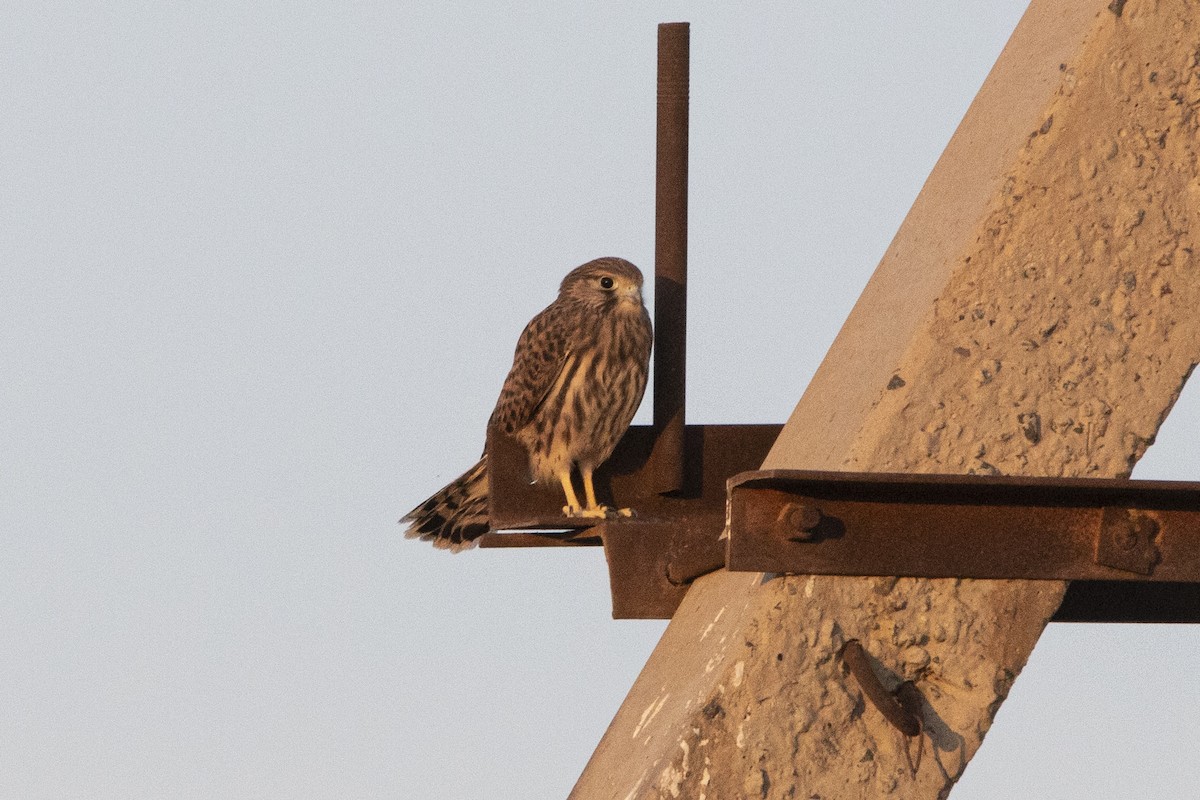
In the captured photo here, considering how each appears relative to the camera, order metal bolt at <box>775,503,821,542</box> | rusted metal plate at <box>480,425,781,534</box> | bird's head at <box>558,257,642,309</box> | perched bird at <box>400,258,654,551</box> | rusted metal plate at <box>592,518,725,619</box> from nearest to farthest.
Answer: metal bolt at <box>775,503,821,542</box>, rusted metal plate at <box>592,518,725,619</box>, rusted metal plate at <box>480,425,781,534</box>, perched bird at <box>400,258,654,551</box>, bird's head at <box>558,257,642,309</box>

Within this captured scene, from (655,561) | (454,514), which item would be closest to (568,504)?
(655,561)

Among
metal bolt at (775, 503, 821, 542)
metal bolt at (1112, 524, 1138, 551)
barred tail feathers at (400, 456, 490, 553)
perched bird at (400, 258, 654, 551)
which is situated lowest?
barred tail feathers at (400, 456, 490, 553)

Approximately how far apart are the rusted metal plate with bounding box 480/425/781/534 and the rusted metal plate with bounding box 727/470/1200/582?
1144 mm

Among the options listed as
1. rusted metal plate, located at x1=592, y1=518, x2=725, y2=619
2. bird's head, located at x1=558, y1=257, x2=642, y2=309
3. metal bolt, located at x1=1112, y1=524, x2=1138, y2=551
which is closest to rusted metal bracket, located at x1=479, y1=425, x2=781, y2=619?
rusted metal plate, located at x1=592, y1=518, x2=725, y2=619

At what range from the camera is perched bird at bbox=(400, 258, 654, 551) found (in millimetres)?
5883

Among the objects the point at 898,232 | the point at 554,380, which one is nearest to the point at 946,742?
the point at 898,232

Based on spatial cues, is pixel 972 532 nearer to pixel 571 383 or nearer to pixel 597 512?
pixel 597 512

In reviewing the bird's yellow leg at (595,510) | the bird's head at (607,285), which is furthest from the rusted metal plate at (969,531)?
the bird's head at (607,285)

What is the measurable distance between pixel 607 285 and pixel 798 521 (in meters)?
3.95

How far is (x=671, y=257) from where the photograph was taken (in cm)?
368

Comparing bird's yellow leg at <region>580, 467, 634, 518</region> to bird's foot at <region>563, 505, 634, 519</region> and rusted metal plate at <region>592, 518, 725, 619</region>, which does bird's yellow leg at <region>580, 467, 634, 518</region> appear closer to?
A: bird's foot at <region>563, 505, 634, 519</region>

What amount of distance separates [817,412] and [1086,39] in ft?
2.44

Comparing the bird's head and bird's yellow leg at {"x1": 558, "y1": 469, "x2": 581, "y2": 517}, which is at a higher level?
the bird's head

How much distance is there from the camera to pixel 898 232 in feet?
9.86
